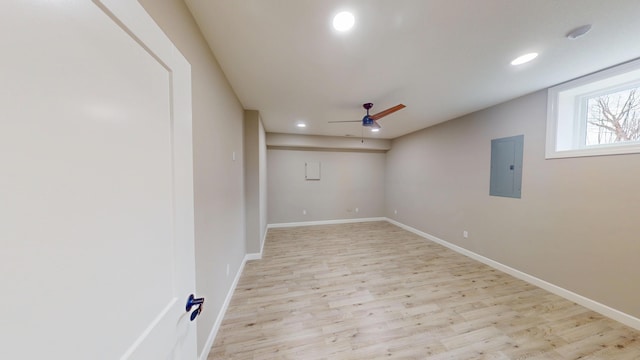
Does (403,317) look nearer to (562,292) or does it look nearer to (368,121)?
(562,292)

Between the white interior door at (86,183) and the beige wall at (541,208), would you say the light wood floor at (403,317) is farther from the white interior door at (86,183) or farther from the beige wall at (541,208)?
the white interior door at (86,183)

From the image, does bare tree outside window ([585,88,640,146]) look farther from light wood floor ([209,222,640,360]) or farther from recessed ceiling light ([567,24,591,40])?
light wood floor ([209,222,640,360])

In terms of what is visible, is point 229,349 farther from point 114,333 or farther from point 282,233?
point 282,233

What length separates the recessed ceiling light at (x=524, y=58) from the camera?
175 centimetres

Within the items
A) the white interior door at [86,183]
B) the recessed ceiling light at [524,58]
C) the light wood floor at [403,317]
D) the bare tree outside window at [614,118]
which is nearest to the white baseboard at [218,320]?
the light wood floor at [403,317]

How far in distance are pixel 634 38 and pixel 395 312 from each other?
9.88 ft

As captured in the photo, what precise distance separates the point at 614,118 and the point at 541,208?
3.66 ft

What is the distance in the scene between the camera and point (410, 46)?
1646mm

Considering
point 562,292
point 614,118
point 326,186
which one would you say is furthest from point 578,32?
point 326,186

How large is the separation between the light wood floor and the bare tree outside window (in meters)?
1.81

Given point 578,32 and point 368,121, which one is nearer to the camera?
point 578,32

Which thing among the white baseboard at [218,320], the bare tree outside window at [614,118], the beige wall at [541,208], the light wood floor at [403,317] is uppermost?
the bare tree outside window at [614,118]

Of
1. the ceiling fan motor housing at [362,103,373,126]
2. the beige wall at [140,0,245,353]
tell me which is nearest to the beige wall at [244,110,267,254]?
the beige wall at [140,0,245,353]

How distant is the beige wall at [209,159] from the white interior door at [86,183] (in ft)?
2.02
